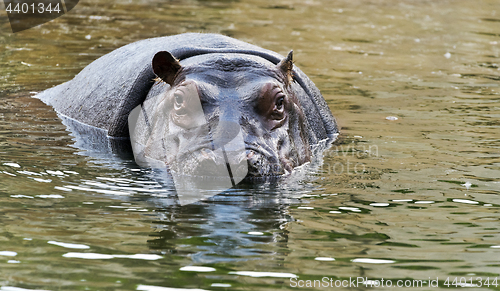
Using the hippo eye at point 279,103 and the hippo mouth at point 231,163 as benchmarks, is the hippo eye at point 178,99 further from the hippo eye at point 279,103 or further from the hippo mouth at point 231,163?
the hippo eye at point 279,103

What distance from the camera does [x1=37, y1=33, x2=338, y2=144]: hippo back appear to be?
7.78 metres

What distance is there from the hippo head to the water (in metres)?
0.28

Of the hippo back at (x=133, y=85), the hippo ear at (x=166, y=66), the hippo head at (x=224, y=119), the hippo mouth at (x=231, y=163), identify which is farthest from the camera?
the hippo back at (x=133, y=85)

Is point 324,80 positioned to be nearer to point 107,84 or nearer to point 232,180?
point 107,84

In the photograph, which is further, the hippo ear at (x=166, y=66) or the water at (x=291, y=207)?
the hippo ear at (x=166, y=66)

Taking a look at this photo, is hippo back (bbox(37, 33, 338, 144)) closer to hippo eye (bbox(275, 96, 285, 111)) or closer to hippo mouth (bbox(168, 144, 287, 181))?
hippo eye (bbox(275, 96, 285, 111))

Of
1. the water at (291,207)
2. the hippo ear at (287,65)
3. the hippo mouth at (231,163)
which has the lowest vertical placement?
the water at (291,207)

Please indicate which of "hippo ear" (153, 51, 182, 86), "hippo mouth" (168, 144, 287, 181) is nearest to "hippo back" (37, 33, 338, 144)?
"hippo ear" (153, 51, 182, 86)

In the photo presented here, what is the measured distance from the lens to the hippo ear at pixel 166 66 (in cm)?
671

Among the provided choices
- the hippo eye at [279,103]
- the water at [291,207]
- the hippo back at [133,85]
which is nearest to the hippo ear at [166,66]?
the hippo back at [133,85]

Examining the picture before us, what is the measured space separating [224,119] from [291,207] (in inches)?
45.6

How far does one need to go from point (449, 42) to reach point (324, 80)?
5371 millimetres

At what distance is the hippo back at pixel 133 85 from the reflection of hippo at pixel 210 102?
0.01 m

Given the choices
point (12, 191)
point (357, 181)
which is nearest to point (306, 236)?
point (357, 181)
